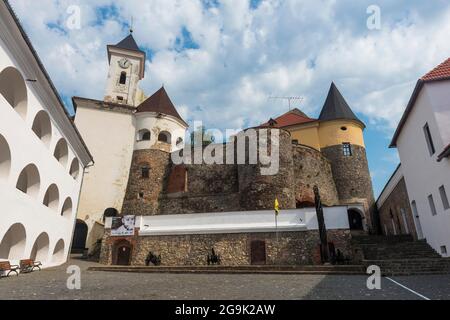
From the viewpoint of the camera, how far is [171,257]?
15.3m

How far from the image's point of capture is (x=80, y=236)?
72.5 ft

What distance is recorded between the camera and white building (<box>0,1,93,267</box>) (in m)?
9.27

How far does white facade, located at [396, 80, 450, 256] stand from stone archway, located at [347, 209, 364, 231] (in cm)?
934

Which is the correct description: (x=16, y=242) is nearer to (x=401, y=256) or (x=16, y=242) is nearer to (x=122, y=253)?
(x=122, y=253)

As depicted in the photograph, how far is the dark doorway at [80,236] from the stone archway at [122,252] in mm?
7244

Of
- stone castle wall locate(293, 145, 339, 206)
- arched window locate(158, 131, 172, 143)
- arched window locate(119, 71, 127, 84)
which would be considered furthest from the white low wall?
arched window locate(119, 71, 127, 84)

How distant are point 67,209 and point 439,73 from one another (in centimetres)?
1872

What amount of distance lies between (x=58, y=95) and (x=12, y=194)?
4715mm

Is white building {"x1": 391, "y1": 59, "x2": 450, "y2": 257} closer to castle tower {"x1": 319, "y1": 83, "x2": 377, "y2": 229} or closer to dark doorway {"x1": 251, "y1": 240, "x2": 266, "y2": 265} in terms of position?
dark doorway {"x1": 251, "y1": 240, "x2": 266, "y2": 265}

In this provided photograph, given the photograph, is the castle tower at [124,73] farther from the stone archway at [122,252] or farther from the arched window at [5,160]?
the arched window at [5,160]
